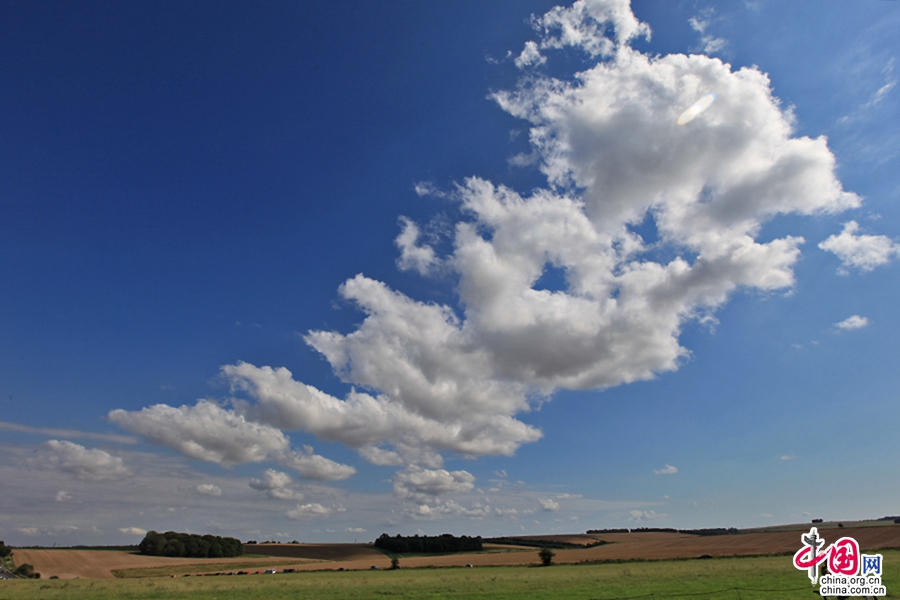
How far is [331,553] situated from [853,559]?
520 ft

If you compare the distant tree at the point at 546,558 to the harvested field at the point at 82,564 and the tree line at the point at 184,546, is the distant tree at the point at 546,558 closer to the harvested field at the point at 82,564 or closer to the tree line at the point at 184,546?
the harvested field at the point at 82,564

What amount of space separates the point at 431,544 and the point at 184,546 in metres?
81.8

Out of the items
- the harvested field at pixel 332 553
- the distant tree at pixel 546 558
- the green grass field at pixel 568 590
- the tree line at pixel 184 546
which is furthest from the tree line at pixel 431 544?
the green grass field at pixel 568 590

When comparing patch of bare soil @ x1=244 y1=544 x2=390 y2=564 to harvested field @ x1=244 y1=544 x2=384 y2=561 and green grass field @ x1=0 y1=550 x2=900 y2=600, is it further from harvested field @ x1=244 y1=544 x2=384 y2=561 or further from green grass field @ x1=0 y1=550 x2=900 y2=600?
green grass field @ x1=0 y1=550 x2=900 y2=600

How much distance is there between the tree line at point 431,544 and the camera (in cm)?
16962

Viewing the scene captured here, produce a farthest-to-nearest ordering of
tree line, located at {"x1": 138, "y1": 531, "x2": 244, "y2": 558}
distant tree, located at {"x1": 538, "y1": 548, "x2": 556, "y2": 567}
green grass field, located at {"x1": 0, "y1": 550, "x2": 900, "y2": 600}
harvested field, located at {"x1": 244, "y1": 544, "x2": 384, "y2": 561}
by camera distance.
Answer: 1. tree line, located at {"x1": 138, "y1": 531, "x2": 244, "y2": 558}
2. harvested field, located at {"x1": 244, "y1": 544, "x2": 384, "y2": 561}
3. distant tree, located at {"x1": 538, "y1": 548, "x2": 556, "y2": 567}
4. green grass field, located at {"x1": 0, "y1": 550, "x2": 900, "y2": 600}

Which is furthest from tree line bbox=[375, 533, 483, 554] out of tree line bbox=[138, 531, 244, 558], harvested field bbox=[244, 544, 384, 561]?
tree line bbox=[138, 531, 244, 558]

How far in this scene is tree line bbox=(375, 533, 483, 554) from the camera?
170m

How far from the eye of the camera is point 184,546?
493 ft

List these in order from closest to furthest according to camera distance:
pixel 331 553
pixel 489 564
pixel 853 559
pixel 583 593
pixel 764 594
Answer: pixel 853 559
pixel 764 594
pixel 583 593
pixel 489 564
pixel 331 553

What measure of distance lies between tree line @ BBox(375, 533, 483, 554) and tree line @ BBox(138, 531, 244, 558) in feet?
180

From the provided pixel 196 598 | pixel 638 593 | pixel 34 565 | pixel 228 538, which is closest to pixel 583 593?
pixel 638 593

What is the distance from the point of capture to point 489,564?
9856 cm

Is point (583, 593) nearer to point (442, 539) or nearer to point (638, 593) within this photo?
point (638, 593)
